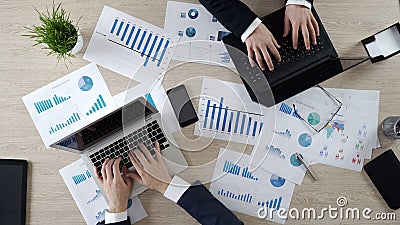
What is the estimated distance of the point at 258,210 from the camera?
1.40 meters

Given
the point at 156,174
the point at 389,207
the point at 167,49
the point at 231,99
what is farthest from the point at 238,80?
the point at 389,207

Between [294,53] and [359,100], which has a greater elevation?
[294,53]

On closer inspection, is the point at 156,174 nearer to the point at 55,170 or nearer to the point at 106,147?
the point at 106,147

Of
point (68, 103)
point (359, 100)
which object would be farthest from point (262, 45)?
point (68, 103)

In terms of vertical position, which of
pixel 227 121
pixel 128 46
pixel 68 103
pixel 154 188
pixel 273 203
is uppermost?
pixel 128 46

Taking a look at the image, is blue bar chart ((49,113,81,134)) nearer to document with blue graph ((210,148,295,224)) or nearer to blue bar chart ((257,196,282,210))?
document with blue graph ((210,148,295,224))

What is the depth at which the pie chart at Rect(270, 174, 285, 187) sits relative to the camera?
1.40 m

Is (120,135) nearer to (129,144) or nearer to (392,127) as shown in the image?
(129,144)

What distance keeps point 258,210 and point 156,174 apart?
0.28 meters

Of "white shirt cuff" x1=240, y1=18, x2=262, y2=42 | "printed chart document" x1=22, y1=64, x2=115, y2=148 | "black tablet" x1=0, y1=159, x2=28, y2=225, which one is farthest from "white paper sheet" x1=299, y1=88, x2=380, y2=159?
"black tablet" x1=0, y1=159, x2=28, y2=225

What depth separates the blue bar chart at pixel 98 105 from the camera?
1.42 m

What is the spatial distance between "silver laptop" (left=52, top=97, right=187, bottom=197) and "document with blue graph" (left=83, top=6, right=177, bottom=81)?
0.11m

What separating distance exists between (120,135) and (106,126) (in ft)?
0.13

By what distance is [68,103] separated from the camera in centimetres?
142
